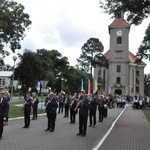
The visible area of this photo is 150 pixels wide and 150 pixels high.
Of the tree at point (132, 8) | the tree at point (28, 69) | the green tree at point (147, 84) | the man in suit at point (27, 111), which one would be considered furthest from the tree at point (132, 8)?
the green tree at point (147, 84)

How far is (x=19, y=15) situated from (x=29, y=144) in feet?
93.5

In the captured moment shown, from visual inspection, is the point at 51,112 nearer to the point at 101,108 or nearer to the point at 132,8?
the point at 101,108

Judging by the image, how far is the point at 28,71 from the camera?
4262cm

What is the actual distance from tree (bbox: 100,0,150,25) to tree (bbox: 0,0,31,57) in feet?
48.7

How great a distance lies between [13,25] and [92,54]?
185 feet

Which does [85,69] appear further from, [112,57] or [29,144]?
[29,144]

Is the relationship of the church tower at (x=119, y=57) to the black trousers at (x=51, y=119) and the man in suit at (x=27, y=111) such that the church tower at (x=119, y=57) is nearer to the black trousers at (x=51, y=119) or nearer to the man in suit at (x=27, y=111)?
the man in suit at (x=27, y=111)

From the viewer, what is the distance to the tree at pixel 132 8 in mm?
21500

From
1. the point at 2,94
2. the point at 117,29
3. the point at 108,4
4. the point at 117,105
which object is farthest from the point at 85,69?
the point at 2,94

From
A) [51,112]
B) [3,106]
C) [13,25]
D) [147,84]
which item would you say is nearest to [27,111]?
[51,112]

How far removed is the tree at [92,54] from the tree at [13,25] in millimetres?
53777

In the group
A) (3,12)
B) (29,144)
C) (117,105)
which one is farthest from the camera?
(117,105)

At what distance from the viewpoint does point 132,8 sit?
71.7 feet

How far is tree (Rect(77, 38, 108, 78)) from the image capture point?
299 feet
